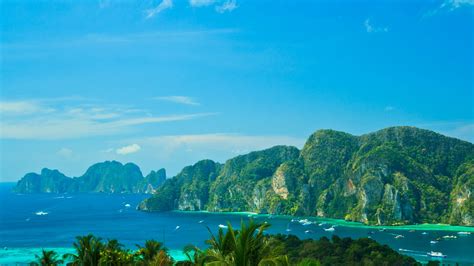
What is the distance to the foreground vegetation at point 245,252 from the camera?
1756 centimetres

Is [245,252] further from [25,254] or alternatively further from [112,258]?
[25,254]

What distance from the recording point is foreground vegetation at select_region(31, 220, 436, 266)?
57.6 feet

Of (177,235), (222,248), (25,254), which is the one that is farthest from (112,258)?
(177,235)

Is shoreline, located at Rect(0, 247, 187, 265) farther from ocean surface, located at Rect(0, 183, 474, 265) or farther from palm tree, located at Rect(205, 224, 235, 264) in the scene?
palm tree, located at Rect(205, 224, 235, 264)

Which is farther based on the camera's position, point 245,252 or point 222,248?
point 222,248

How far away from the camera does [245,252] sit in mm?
17438

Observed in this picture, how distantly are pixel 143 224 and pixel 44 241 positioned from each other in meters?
53.6

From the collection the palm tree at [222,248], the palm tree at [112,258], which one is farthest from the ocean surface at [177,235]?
the palm tree at [222,248]

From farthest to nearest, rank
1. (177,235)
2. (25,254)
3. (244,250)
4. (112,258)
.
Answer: (177,235) < (25,254) < (112,258) < (244,250)

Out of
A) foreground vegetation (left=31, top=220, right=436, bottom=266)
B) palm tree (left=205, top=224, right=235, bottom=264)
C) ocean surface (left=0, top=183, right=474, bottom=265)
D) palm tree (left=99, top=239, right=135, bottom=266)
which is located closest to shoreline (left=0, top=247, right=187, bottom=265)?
ocean surface (left=0, top=183, right=474, bottom=265)

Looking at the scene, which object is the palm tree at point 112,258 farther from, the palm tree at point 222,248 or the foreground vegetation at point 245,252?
the palm tree at point 222,248

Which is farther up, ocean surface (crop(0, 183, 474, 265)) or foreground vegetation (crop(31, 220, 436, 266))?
foreground vegetation (crop(31, 220, 436, 266))

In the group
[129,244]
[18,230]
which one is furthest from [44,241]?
[18,230]

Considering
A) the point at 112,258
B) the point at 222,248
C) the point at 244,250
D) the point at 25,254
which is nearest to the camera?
the point at 244,250
